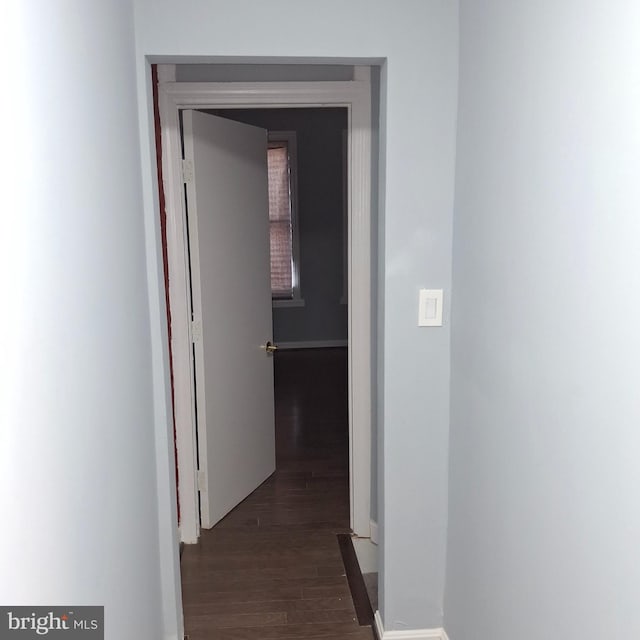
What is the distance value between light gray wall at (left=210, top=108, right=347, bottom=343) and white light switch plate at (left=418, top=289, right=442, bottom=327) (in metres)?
4.92

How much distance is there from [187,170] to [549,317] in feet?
6.70

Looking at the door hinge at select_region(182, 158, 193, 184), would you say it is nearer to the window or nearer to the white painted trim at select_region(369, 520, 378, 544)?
the white painted trim at select_region(369, 520, 378, 544)

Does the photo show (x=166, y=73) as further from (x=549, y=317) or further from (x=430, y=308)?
(x=549, y=317)

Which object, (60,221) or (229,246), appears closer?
(60,221)

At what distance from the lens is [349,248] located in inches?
117

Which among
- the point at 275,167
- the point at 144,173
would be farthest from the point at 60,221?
the point at 275,167

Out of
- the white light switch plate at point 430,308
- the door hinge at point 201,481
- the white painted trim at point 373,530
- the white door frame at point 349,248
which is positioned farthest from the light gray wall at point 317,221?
the white light switch plate at point 430,308

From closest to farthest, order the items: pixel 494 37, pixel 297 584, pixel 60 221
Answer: pixel 60 221
pixel 494 37
pixel 297 584

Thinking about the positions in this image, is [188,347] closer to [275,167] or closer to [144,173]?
[144,173]

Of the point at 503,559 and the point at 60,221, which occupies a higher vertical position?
the point at 60,221

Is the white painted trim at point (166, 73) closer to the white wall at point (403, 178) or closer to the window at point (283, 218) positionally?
the white wall at point (403, 178)

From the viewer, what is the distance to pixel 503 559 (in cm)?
176

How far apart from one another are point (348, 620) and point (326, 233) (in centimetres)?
513

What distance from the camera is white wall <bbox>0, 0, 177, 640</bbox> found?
1.03 m
